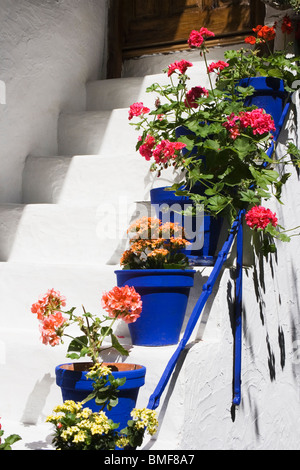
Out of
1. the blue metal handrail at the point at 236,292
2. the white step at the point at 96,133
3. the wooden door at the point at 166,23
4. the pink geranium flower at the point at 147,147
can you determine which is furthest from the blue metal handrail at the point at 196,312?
the wooden door at the point at 166,23

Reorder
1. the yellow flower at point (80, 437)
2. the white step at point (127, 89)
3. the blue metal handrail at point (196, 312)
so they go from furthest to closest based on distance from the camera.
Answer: the white step at point (127, 89), the blue metal handrail at point (196, 312), the yellow flower at point (80, 437)

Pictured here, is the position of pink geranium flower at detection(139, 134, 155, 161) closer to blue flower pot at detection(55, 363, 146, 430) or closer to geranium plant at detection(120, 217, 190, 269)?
geranium plant at detection(120, 217, 190, 269)

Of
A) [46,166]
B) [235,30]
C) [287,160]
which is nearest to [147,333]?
[287,160]

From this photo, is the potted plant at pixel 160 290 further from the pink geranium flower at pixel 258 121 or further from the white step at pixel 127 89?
the white step at pixel 127 89

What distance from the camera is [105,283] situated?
300 cm

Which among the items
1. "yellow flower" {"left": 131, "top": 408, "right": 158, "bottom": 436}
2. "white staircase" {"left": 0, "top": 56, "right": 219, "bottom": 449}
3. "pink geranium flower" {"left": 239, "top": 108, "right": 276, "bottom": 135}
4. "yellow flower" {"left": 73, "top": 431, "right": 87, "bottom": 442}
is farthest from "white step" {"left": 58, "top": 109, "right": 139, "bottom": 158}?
"yellow flower" {"left": 73, "top": 431, "right": 87, "bottom": 442}

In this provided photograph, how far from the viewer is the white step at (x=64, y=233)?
3.27m

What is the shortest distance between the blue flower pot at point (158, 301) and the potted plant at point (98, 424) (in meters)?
0.42

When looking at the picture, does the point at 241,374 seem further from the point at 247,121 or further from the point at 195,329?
the point at 247,121

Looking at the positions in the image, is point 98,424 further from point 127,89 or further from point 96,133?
point 127,89

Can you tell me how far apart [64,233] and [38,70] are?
115cm

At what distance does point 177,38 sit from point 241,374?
251 cm

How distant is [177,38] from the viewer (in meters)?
4.64

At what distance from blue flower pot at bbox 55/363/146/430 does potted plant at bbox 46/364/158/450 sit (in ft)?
0.07
